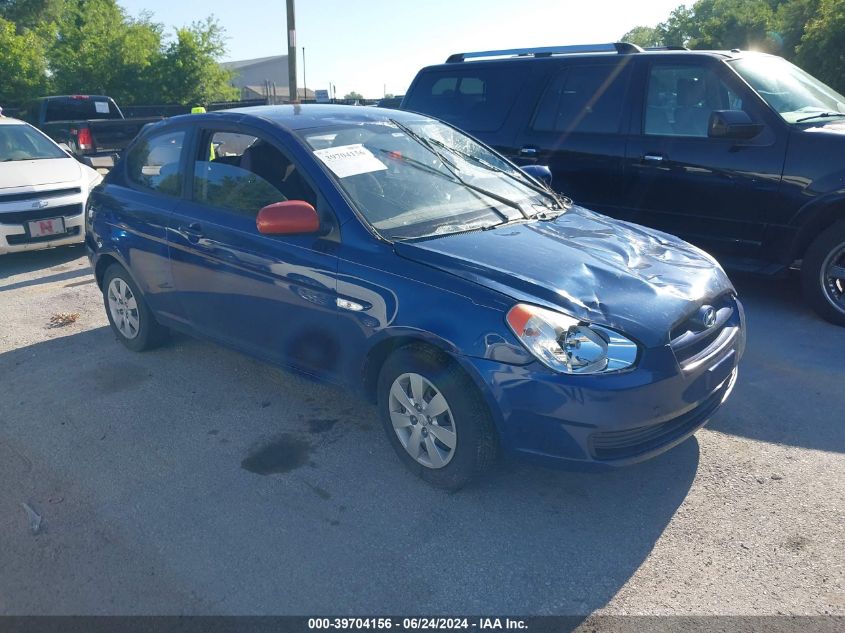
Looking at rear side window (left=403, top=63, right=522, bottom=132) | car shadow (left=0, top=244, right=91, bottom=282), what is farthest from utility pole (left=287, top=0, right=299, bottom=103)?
rear side window (left=403, top=63, right=522, bottom=132)

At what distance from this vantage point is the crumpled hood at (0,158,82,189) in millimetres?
7840

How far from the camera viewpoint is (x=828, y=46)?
22922mm

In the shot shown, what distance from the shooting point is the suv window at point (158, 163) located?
466 cm

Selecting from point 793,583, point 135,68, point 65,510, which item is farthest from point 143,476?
point 135,68

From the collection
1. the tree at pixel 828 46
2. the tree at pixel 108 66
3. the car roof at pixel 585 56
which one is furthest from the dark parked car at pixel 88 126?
the tree at pixel 828 46

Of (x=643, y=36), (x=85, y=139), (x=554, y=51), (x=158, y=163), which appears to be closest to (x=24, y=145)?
(x=85, y=139)

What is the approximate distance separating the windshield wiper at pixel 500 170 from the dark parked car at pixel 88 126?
6.14 m

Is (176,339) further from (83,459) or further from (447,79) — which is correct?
(447,79)

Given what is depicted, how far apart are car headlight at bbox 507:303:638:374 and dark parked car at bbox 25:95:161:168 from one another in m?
7.73

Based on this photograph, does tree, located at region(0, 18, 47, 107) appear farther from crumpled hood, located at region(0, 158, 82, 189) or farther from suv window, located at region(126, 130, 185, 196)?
suv window, located at region(126, 130, 185, 196)

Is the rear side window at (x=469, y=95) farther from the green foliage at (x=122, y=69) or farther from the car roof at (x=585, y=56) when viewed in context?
the green foliage at (x=122, y=69)

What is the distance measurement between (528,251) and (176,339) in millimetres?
3083

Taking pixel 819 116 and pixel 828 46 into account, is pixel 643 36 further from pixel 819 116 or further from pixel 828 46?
pixel 819 116

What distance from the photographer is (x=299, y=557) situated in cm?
296
